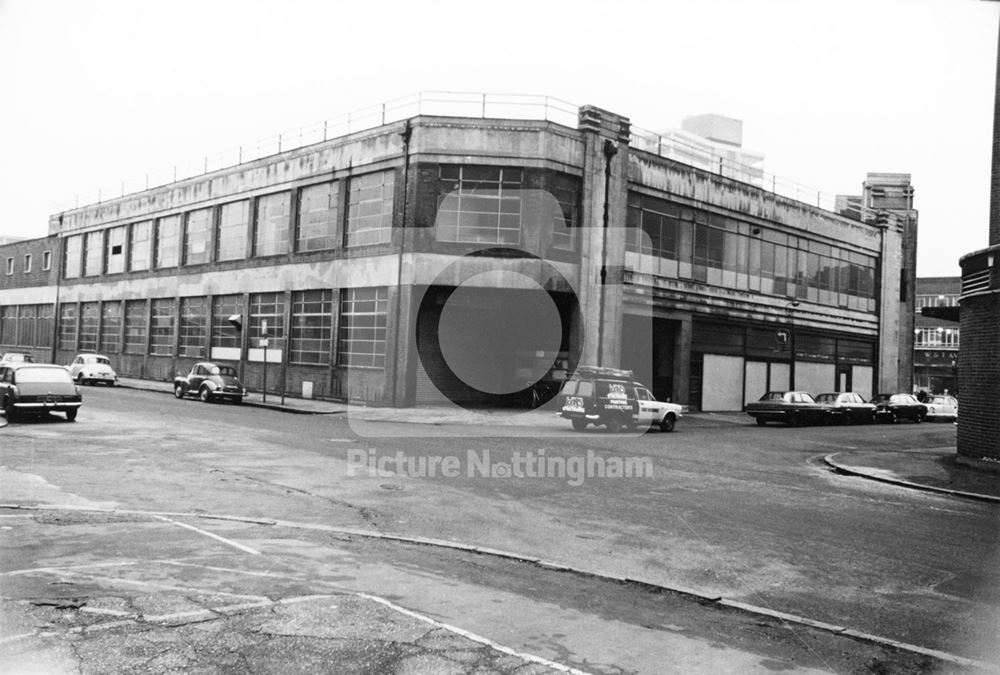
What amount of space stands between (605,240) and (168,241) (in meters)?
26.7

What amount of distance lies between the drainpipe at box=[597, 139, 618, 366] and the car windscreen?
61.7ft

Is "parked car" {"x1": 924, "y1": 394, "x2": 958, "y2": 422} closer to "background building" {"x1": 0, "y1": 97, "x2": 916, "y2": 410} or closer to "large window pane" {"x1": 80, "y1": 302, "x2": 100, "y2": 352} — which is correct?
"background building" {"x1": 0, "y1": 97, "x2": 916, "y2": 410}

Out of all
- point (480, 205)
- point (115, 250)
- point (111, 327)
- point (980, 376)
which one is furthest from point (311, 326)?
point (980, 376)

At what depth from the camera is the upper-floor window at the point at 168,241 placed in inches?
1761

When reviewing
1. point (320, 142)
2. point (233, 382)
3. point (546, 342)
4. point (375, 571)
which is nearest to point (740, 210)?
point (546, 342)

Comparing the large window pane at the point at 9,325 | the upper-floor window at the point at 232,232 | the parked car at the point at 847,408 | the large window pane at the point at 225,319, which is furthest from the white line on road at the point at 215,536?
the large window pane at the point at 9,325

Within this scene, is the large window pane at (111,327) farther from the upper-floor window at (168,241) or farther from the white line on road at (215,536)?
the white line on road at (215,536)

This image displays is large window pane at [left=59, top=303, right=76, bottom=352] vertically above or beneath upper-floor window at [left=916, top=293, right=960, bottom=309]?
beneath

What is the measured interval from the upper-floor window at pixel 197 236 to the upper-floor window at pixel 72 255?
14290 millimetres

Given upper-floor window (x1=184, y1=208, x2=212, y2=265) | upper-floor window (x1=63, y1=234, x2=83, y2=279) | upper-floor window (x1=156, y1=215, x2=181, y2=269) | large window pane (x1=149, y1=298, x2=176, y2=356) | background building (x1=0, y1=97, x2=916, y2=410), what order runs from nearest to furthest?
background building (x1=0, y1=97, x2=916, y2=410)
upper-floor window (x1=184, y1=208, x2=212, y2=265)
large window pane (x1=149, y1=298, x2=176, y2=356)
upper-floor window (x1=156, y1=215, x2=181, y2=269)
upper-floor window (x1=63, y1=234, x2=83, y2=279)

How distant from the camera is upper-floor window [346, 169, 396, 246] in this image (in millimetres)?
32094

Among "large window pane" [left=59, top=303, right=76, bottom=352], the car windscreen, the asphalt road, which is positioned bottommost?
the asphalt road

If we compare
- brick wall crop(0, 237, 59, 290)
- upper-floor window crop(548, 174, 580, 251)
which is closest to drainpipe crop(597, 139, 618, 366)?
upper-floor window crop(548, 174, 580, 251)

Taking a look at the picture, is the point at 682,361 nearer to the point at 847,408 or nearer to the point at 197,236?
the point at 847,408
